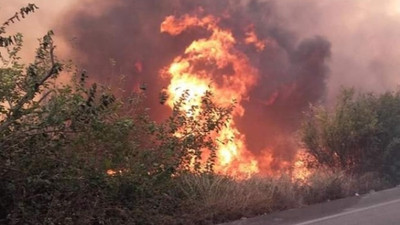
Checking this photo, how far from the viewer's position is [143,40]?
1389cm

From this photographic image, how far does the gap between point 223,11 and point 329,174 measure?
20.7 feet

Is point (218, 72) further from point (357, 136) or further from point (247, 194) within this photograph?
point (247, 194)

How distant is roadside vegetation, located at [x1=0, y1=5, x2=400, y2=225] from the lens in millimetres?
6516

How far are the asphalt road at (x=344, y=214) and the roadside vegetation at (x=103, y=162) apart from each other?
39 centimetres

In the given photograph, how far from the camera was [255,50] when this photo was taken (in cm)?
1487

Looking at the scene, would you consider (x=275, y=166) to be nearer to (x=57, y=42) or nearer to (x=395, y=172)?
(x=395, y=172)

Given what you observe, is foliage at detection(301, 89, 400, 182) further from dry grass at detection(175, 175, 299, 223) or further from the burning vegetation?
dry grass at detection(175, 175, 299, 223)

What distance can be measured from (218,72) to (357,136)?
3841 mm

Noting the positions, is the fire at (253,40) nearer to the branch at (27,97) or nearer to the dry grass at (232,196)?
the dry grass at (232,196)

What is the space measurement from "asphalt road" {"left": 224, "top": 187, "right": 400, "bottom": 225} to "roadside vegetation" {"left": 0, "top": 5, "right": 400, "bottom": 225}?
387 mm

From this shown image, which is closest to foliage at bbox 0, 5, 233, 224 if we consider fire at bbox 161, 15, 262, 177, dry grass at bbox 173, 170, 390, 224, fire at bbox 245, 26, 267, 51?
dry grass at bbox 173, 170, 390, 224

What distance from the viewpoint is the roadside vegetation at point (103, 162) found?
6.52m

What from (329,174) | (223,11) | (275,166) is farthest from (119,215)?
(223,11)

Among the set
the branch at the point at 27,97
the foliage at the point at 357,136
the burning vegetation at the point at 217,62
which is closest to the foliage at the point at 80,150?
the branch at the point at 27,97
